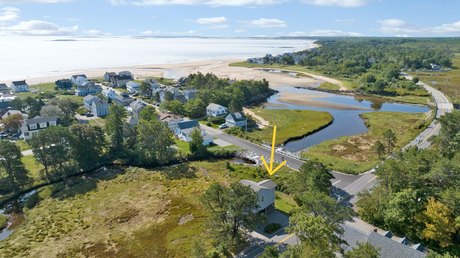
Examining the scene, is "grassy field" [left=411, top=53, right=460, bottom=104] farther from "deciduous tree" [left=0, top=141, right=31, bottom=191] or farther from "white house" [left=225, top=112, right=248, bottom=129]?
"deciduous tree" [left=0, top=141, right=31, bottom=191]

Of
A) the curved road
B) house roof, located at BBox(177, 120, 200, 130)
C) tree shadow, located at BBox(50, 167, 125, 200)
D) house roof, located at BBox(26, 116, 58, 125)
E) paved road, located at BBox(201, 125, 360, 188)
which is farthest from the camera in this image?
house roof, located at BBox(177, 120, 200, 130)

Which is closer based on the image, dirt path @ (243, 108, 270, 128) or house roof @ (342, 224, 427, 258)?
house roof @ (342, 224, 427, 258)

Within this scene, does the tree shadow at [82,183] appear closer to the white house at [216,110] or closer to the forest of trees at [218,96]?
the forest of trees at [218,96]

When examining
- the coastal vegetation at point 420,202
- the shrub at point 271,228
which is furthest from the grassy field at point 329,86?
the shrub at point 271,228

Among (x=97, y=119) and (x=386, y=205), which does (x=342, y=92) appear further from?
(x=386, y=205)

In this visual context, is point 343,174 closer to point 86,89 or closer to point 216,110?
point 216,110

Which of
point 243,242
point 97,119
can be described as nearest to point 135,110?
point 97,119

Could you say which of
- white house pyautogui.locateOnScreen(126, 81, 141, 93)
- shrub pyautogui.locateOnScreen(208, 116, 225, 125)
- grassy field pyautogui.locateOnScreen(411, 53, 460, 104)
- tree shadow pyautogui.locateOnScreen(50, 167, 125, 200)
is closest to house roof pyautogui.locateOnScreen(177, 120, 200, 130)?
shrub pyautogui.locateOnScreen(208, 116, 225, 125)
